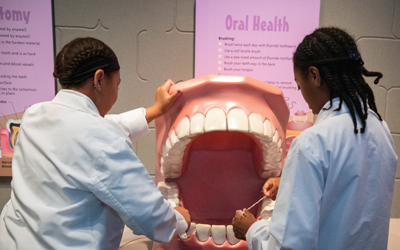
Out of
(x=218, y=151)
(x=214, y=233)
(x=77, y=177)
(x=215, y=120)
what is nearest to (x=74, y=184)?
(x=77, y=177)

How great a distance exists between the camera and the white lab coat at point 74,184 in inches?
29.8

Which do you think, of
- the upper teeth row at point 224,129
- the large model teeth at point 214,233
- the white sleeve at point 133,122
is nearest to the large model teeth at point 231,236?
the large model teeth at point 214,233

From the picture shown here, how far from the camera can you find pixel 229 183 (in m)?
1.30

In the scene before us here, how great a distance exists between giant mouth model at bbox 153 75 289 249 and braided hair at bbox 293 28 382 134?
0.30 metres

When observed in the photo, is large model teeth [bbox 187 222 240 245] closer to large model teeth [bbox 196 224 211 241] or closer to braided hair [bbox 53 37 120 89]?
large model teeth [bbox 196 224 211 241]

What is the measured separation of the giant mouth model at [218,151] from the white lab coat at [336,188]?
0.30 m

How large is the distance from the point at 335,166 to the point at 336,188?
0.17 feet

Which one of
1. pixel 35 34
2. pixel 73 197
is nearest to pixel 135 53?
pixel 35 34

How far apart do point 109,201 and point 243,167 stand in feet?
2.15

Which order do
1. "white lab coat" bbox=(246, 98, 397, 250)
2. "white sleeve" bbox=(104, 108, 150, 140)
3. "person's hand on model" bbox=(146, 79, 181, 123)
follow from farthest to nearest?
"white sleeve" bbox=(104, 108, 150, 140) → "person's hand on model" bbox=(146, 79, 181, 123) → "white lab coat" bbox=(246, 98, 397, 250)

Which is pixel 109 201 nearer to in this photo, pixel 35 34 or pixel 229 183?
pixel 229 183

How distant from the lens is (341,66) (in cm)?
72

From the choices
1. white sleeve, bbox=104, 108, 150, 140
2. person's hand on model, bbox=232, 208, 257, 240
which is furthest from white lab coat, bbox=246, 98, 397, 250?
white sleeve, bbox=104, 108, 150, 140

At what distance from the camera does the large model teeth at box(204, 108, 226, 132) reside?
96 cm
